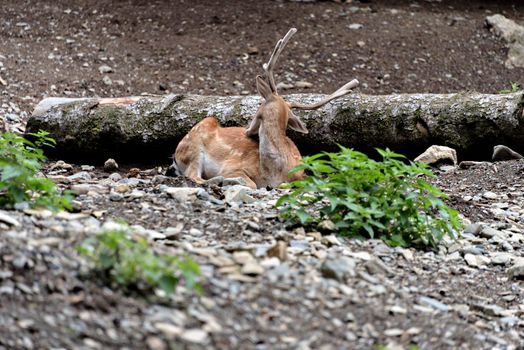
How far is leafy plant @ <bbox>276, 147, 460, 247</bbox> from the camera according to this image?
5.53 meters

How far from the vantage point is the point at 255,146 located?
857 centimetres

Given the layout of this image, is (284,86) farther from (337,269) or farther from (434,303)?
(337,269)

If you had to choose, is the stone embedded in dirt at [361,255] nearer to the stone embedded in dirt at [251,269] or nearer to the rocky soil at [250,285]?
the rocky soil at [250,285]

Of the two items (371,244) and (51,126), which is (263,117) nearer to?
(51,126)

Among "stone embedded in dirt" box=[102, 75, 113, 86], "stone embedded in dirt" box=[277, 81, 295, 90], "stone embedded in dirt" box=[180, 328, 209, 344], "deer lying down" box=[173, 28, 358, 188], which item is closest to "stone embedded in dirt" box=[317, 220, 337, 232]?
"stone embedded in dirt" box=[180, 328, 209, 344]

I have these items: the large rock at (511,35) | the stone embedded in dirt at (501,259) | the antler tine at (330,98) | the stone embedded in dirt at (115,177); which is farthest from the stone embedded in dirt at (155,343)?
the large rock at (511,35)

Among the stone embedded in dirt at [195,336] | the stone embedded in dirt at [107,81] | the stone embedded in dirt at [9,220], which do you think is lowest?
the stone embedded in dirt at [107,81]

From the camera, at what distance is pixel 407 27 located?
1432cm

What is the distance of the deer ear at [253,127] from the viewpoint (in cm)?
854

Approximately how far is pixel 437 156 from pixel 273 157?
1.74m

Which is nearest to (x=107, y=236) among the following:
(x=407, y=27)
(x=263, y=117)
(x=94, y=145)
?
(x=263, y=117)

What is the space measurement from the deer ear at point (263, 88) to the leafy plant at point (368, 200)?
9.30 feet

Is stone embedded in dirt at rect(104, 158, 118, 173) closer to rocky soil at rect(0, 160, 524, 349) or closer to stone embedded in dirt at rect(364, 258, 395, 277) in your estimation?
rocky soil at rect(0, 160, 524, 349)

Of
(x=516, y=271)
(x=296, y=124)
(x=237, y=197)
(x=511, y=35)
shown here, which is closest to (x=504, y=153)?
(x=296, y=124)
